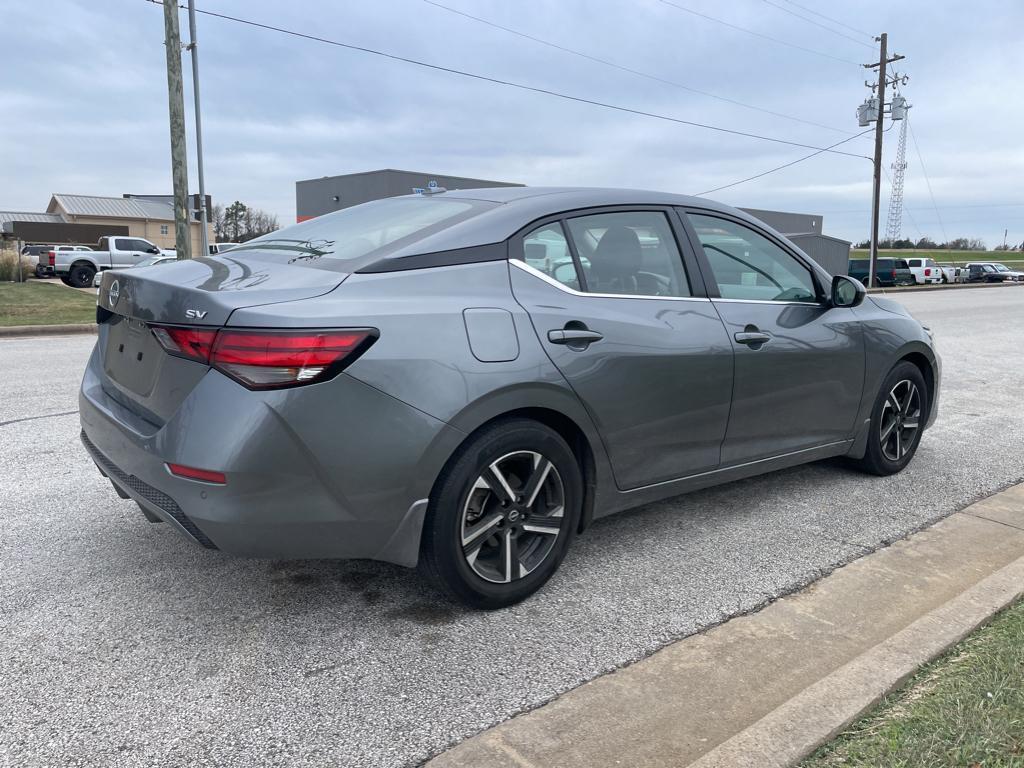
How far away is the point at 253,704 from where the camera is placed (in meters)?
2.53

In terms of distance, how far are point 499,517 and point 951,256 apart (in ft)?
320

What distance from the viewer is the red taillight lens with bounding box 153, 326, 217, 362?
2.70 metres

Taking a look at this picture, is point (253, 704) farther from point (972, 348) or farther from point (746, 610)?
point (972, 348)

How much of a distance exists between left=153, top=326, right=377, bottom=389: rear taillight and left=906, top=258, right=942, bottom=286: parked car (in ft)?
153

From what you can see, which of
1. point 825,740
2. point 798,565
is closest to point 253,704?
point 825,740

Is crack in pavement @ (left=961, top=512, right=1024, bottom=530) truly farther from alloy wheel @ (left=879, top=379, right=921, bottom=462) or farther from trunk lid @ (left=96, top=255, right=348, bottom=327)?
trunk lid @ (left=96, top=255, right=348, bottom=327)

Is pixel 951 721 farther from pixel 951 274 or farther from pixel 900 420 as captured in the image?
pixel 951 274

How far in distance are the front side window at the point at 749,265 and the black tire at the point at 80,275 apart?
29997mm

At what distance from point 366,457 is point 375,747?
87 cm

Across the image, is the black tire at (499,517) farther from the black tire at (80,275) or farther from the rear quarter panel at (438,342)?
the black tire at (80,275)

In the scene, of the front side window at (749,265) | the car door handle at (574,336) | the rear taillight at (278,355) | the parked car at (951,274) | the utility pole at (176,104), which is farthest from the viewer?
the parked car at (951,274)

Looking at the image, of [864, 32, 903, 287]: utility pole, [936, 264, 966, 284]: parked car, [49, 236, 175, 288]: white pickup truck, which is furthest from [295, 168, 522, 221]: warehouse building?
[936, 264, 966, 284]: parked car

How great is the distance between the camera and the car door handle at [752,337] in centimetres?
387

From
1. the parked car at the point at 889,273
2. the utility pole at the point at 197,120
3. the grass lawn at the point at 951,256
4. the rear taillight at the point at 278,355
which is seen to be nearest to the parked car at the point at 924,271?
the parked car at the point at 889,273
